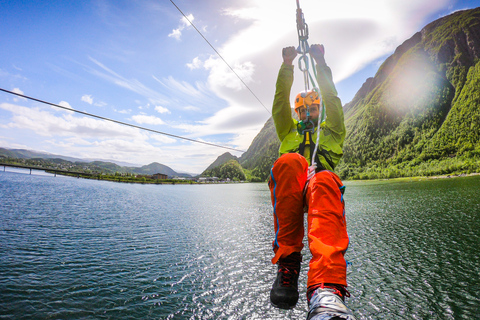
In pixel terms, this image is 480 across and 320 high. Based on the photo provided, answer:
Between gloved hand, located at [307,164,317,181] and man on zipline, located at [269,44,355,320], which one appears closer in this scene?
man on zipline, located at [269,44,355,320]

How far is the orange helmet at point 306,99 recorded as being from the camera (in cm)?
366

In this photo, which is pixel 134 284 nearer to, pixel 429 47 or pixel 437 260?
pixel 437 260

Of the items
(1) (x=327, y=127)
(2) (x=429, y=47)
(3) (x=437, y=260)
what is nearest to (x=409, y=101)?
(2) (x=429, y=47)

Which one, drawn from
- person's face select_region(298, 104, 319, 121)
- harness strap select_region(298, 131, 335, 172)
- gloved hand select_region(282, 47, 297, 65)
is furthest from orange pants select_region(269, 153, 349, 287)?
gloved hand select_region(282, 47, 297, 65)

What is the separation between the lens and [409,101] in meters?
180

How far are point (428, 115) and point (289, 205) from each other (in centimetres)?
20472

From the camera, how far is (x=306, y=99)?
371 centimetres

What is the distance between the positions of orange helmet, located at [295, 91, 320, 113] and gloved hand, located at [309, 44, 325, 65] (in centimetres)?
48

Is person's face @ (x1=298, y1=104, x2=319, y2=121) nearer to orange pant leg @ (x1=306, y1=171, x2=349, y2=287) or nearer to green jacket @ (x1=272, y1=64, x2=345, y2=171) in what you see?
green jacket @ (x1=272, y1=64, x2=345, y2=171)

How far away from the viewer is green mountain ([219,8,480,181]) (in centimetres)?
12481

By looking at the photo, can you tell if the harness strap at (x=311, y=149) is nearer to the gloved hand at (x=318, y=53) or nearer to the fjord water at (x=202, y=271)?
the gloved hand at (x=318, y=53)

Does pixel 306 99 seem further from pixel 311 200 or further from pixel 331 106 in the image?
pixel 311 200

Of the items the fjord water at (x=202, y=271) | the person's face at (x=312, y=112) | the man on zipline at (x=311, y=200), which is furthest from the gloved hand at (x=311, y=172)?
the fjord water at (x=202, y=271)

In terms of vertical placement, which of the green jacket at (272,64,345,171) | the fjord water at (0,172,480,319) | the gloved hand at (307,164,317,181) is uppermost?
the green jacket at (272,64,345,171)
